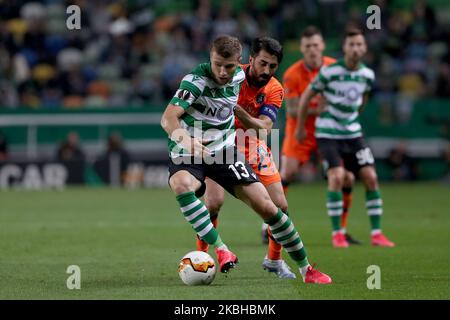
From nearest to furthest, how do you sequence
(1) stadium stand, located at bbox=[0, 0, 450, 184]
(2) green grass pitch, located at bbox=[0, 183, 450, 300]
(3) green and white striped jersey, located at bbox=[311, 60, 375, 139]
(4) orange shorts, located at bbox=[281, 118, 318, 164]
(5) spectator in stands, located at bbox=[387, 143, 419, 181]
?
(2) green grass pitch, located at bbox=[0, 183, 450, 300], (3) green and white striped jersey, located at bbox=[311, 60, 375, 139], (4) orange shorts, located at bbox=[281, 118, 318, 164], (5) spectator in stands, located at bbox=[387, 143, 419, 181], (1) stadium stand, located at bbox=[0, 0, 450, 184]

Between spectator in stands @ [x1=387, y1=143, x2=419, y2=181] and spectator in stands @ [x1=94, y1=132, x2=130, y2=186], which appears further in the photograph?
spectator in stands @ [x1=387, y1=143, x2=419, y2=181]

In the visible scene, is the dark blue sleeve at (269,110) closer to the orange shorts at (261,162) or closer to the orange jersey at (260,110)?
the orange jersey at (260,110)

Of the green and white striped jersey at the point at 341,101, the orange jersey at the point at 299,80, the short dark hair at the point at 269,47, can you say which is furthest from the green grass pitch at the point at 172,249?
the short dark hair at the point at 269,47

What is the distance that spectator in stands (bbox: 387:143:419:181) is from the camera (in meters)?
22.7

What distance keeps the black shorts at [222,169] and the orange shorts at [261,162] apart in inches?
33.1

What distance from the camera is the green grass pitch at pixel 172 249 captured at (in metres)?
7.64

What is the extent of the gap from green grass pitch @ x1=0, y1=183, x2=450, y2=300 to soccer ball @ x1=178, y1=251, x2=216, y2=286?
0.11 m

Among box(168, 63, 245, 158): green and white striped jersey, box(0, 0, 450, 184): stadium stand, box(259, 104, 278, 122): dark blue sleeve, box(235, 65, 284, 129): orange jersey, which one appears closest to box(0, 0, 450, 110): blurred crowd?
box(0, 0, 450, 184): stadium stand

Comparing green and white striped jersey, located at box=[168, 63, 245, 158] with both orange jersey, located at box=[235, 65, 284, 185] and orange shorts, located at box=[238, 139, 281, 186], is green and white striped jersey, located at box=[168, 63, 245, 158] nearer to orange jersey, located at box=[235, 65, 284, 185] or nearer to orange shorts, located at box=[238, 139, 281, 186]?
orange jersey, located at box=[235, 65, 284, 185]

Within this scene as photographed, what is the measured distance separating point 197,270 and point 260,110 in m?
1.77

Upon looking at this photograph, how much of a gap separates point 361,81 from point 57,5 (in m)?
15.5

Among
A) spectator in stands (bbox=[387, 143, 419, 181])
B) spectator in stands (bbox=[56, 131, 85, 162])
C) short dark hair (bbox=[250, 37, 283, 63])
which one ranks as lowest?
spectator in stands (bbox=[387, 143, 419, 181])

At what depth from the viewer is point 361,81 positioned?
39.3 ft

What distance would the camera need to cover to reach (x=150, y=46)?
81.5 feet
